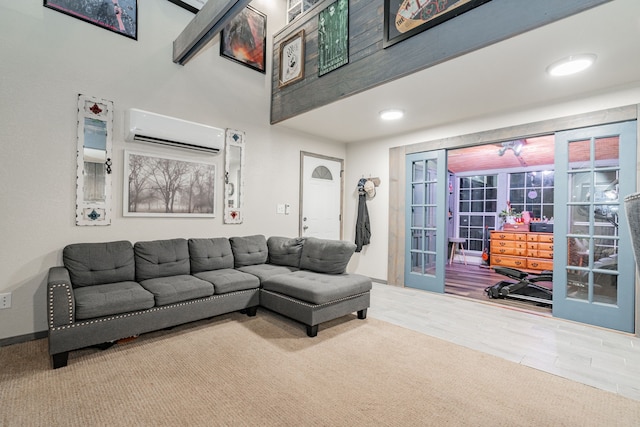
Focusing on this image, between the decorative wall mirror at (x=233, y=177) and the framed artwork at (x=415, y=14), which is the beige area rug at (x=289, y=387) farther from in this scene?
the framed artwork at (x=415, y=14)

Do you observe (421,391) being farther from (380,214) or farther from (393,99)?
(380,214)

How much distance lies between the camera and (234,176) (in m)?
4.01

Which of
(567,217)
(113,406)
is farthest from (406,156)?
(113,406)

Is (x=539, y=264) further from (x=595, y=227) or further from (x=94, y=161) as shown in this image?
(x=94, y=161)

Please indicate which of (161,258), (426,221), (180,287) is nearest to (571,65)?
(426,221)

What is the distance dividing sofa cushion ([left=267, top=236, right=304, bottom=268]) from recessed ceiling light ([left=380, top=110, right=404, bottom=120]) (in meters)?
1.95

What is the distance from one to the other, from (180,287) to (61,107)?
2.04 meters

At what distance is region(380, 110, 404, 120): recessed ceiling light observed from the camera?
373cm

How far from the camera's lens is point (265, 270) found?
3574mm

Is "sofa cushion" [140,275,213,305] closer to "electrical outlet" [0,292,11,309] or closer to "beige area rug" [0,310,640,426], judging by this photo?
"beige area rug" [0,310,640,426]

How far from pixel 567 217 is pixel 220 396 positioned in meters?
3.85

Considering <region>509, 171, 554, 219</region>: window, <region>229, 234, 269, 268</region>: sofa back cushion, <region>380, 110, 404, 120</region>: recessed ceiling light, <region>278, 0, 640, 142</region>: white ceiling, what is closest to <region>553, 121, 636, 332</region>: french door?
<region>278, 0, 640, 142</region>: white ceiling

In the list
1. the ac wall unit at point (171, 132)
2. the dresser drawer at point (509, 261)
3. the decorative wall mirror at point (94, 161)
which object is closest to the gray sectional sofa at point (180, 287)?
the decorative wall mirror at point (94, 161)

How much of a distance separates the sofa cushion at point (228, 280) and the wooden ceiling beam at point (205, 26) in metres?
2.44
